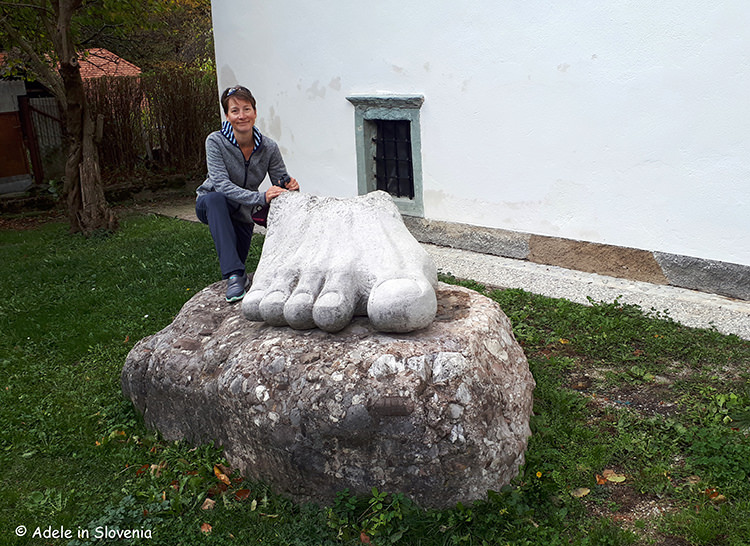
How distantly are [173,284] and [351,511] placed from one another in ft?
12.0

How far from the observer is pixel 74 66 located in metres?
7.60

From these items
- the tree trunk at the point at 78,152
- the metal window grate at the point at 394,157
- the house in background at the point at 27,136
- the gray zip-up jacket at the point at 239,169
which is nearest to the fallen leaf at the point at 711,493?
the gray zip-up jacket at the point at 239,169

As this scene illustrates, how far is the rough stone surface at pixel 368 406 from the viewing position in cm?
262

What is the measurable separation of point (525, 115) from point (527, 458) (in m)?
3.90

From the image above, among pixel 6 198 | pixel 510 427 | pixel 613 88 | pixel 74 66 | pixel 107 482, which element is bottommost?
pixel 107 482

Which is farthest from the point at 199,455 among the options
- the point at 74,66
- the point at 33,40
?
the point at 33,40

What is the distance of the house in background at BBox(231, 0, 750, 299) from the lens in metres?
5.05

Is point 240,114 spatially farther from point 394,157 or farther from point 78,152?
point 78,152

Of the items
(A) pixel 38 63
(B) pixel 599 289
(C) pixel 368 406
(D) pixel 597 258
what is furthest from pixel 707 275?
(A) pixel 38 63

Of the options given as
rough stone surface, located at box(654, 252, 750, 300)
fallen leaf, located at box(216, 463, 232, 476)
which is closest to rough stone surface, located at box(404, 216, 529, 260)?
rough stone surface, located at box(654, 252, 750, 300)

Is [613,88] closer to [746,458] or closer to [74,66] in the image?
[746,458]

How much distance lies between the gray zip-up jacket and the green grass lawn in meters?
1.30

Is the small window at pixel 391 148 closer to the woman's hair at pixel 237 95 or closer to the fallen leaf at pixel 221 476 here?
the woman's hair at pixel 237 95

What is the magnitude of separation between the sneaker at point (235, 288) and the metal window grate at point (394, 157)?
3.85m
